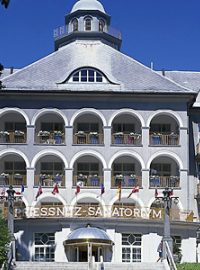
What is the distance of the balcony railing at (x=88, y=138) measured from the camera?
59406mm

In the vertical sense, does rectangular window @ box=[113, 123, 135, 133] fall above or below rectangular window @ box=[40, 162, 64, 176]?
above

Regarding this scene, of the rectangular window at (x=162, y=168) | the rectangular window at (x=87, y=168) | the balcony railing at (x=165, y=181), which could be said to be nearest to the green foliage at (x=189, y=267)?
the balcony railing at (x=165, y=181)

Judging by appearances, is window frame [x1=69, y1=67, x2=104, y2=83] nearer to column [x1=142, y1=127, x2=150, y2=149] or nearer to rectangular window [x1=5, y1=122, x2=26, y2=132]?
column [x1=142, y1=127, x2=150, y2=149]

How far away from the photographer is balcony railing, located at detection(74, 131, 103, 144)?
5941 centimetres

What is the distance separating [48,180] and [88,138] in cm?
414

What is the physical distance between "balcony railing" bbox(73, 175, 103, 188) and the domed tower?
12.2 metres

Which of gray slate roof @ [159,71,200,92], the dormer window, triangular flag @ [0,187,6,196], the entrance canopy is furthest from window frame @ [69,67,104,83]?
the entrance canopy

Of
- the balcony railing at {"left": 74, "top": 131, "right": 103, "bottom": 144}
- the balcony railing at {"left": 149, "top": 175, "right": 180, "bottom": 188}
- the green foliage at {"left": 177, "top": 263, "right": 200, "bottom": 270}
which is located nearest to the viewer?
the green foliage at {"left": 177, "top": 263, "right": 200, "bottom": 270}

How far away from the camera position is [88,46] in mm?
64375

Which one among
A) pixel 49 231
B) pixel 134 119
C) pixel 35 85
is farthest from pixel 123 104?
pixel 49 231

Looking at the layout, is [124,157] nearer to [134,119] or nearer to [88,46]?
[134,119]

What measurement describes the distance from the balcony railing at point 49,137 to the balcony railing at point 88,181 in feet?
9.42

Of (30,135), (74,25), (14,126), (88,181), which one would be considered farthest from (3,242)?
(74,25)

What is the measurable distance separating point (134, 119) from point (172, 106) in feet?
9.56
